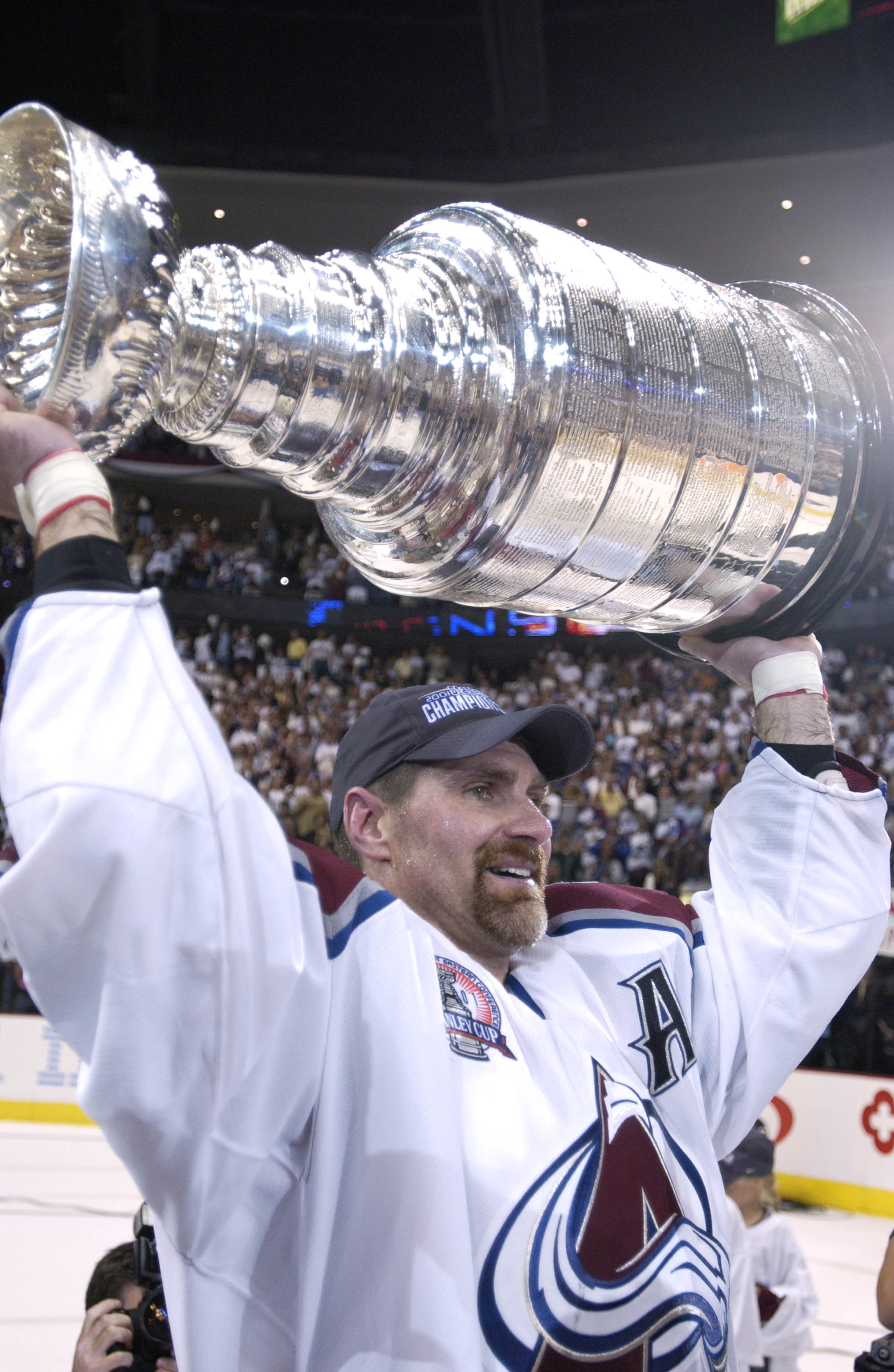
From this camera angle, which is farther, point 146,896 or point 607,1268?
point 607,1268

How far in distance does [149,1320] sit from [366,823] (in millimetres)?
747

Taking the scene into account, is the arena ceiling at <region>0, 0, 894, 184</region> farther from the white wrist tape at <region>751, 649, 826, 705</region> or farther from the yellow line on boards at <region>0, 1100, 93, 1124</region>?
the white wrist tape at <region>751, 649, 826, 705</region>

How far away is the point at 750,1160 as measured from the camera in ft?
Result: 9.70

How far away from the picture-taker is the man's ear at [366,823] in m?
1.46

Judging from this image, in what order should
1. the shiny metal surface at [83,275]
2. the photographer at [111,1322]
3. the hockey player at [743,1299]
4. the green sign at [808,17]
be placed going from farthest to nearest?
the green sign at [808,17]
the hockey player at [743,1299]
the photographer at [111,1322]
the shiny metal surface at [83,275]

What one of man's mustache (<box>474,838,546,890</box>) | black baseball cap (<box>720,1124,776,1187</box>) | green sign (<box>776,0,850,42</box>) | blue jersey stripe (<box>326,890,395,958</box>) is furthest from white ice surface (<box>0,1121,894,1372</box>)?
green sign (<box>776,0,850,42</box>)

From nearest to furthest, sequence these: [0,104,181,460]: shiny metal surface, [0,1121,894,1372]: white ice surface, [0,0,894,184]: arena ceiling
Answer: [0,104,181,460]: shiny metal surface → [0,1121,894,1372]: white ice surface → [0,0,894,184]: arena ceiling

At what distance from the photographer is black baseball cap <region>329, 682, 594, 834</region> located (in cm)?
140

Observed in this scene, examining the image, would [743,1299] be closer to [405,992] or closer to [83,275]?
[405,992]

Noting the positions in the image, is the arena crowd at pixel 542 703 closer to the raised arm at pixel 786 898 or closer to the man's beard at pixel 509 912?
the raised arm at pixel 786 898

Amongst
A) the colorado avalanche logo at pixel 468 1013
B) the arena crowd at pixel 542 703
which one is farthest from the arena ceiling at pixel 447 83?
the colorado avalanche logo at pixel 468 1013

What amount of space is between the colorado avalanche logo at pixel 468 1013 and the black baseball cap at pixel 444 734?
271 millimetres

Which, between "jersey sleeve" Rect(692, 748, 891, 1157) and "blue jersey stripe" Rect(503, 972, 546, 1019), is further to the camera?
"jersey sleeve" Rect(692, 748, 891, 1157)

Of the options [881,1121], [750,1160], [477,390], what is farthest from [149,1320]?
[881,1121]
